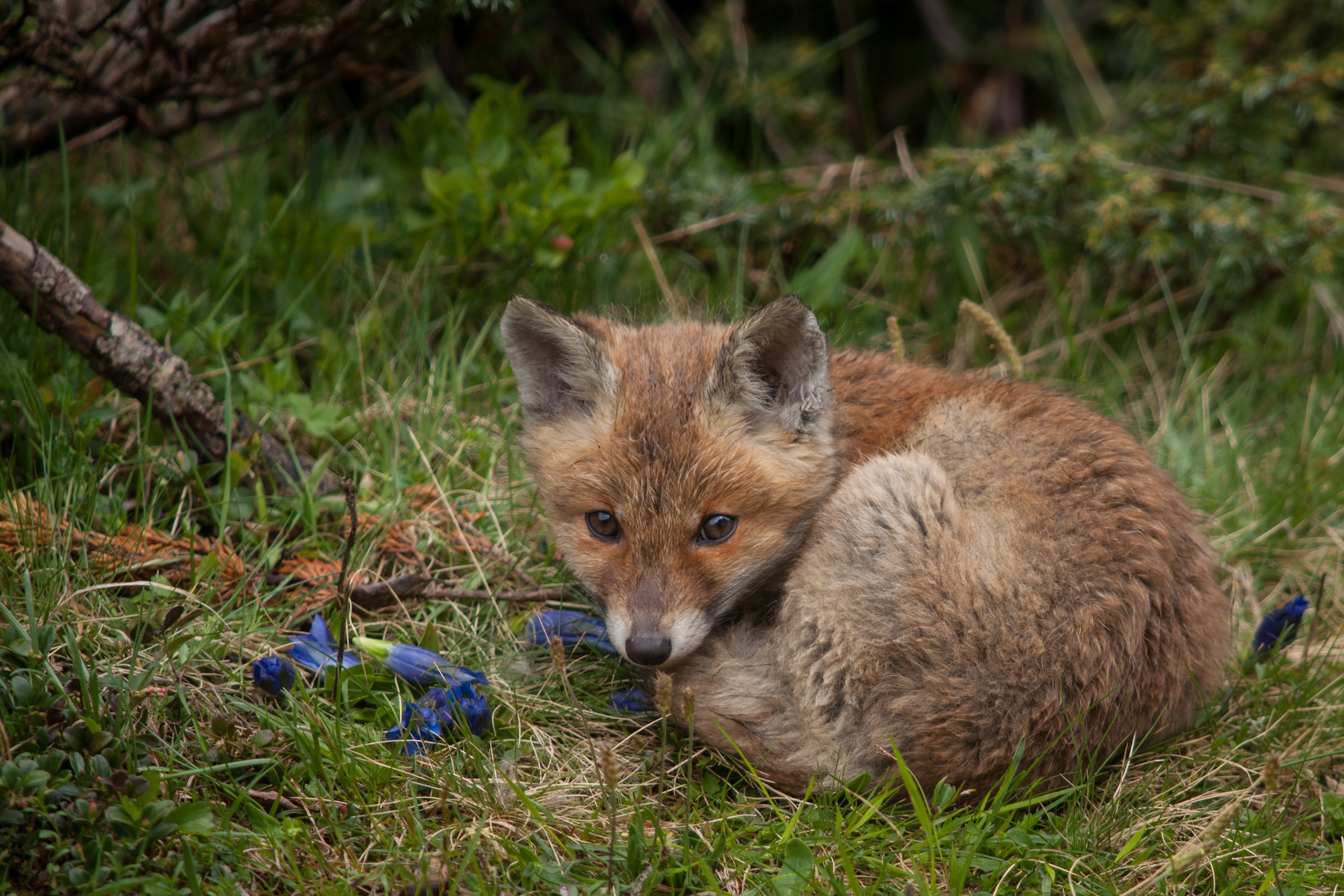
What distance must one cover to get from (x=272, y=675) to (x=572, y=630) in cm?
107

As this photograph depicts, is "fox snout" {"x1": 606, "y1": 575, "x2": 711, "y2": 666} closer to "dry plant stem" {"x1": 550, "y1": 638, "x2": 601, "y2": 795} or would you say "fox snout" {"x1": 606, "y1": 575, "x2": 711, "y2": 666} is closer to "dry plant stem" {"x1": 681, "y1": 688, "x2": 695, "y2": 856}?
"dry plant stem" {"x1": 550, "y1": 638, "x2": 601, "y2": 795}

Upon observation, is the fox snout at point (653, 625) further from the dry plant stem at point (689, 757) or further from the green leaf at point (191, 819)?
the green leaf at point (191, 819)

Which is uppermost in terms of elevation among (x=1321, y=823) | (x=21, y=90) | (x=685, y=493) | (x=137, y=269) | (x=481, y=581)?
(x=21, y=90)

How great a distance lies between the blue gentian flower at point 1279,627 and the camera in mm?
3773

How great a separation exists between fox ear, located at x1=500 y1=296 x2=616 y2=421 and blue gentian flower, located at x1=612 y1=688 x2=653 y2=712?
1068mm

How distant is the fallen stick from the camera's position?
3637 millimetres

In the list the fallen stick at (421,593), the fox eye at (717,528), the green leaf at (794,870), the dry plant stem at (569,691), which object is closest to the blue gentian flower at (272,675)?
the fallen stick at (421,593)

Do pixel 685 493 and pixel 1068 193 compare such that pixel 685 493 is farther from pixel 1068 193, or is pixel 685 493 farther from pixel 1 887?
pixel 1068 193

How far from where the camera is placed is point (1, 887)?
235 centimetres

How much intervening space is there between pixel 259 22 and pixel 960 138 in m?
4.99

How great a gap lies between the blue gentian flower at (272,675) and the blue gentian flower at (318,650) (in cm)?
12

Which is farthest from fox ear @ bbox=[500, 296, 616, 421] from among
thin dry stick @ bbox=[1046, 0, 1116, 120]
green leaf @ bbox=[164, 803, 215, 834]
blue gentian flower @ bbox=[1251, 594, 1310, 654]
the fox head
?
thin dry stick @ bbox=[1046, 0, 1116, 120]

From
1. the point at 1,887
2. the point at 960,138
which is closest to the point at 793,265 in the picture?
the point at 960,138

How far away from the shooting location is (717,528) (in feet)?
11.1
